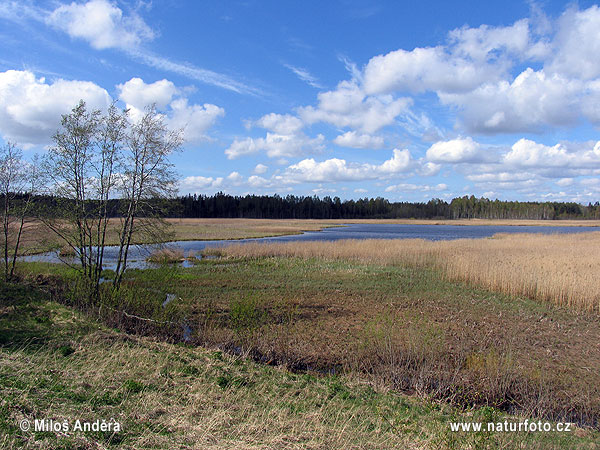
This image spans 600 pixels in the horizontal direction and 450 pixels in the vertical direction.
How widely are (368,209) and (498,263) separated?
440 feet

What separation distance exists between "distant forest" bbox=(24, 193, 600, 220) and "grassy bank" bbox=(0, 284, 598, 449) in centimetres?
10623

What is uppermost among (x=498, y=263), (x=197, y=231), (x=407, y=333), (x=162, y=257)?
(x=498, y=263)

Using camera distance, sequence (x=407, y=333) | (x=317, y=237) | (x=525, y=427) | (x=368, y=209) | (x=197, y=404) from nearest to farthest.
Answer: (x=525, y=427) → (x=197, y=404) → (x=407, y=333) → (x=317, y=237) → (x=368, y=209)

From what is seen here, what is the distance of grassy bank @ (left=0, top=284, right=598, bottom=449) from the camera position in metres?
4.43

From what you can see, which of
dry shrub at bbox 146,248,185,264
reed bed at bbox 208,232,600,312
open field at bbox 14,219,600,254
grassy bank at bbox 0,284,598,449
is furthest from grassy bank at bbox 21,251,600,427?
open field at bbox 14,219,600,254

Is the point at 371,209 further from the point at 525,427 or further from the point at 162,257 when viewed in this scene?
the point at 525,427

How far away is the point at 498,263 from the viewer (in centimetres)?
2008

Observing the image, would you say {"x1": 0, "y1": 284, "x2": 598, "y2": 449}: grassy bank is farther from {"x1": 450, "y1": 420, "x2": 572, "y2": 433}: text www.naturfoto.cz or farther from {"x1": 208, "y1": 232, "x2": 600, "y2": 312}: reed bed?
{"x1": 208, "y1": 232, "x2": 600, "y2": 312}: reed bed

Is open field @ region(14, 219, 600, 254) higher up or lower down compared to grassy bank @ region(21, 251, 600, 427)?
higher up

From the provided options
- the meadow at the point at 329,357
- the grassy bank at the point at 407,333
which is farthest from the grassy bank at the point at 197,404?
the grassy bank at the point at 407,333

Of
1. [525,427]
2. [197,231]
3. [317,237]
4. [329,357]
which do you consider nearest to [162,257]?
[329,357]

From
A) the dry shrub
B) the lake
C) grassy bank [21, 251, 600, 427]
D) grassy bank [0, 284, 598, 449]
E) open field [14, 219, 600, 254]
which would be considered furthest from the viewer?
the lake

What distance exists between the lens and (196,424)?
493 cm

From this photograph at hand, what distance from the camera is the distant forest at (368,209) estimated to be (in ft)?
413
